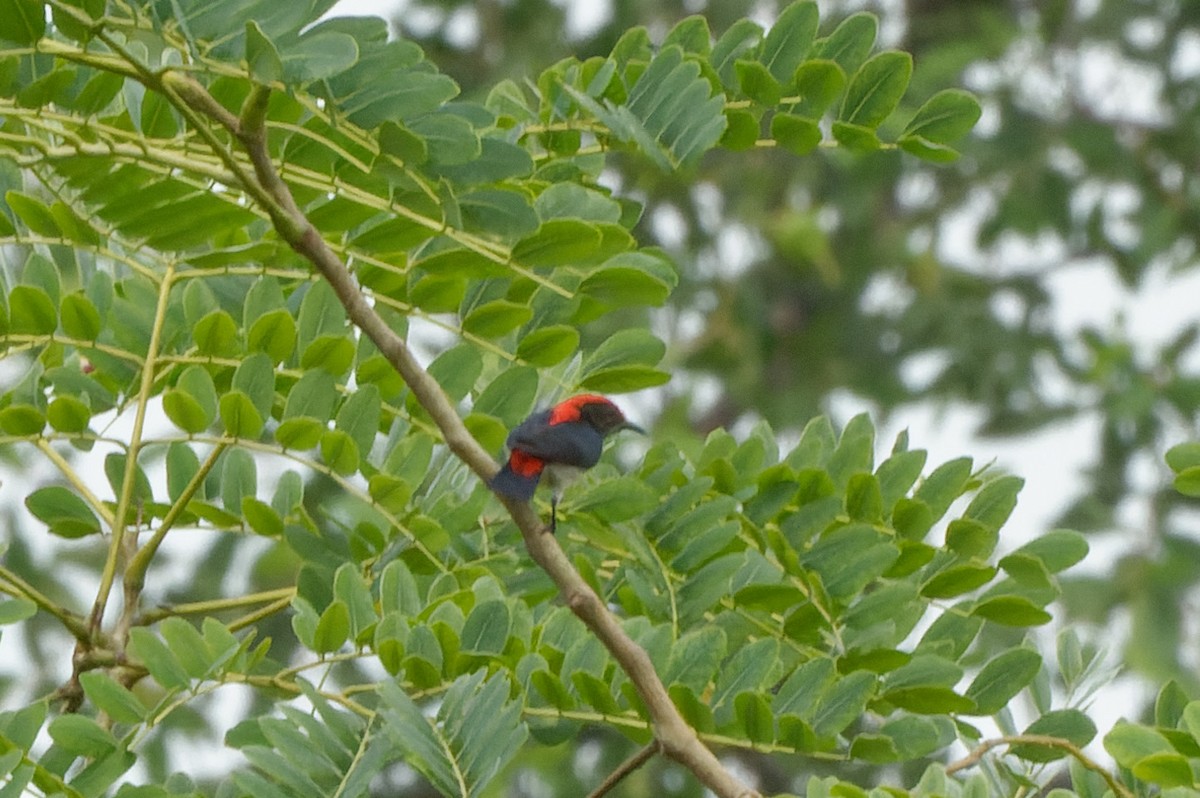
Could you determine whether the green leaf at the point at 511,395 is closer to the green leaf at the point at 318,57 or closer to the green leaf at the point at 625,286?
the green leaf at the point at 625,286

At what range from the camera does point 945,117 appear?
2.23m

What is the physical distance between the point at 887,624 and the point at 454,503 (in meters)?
0.56

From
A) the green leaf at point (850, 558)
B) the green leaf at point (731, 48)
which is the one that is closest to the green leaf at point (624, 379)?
the green leaf at point (850, 558)

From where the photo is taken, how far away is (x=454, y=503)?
7.15 feet

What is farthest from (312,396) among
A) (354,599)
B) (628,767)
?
Answer: (628,767)

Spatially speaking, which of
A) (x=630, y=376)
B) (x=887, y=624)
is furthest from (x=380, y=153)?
(x=887, y=624)

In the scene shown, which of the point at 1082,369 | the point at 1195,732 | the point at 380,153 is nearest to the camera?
the point at 1195,732

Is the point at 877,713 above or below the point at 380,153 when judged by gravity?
below

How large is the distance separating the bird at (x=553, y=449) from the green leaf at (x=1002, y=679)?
54 centimetres

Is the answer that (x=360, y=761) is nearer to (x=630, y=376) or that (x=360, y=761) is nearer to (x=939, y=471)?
(x=630, y=376)

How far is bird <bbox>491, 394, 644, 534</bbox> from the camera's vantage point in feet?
6.73

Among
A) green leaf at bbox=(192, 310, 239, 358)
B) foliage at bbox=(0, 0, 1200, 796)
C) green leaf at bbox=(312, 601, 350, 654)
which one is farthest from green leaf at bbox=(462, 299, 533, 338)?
green leaf at bbox=(312, 601, 350, 654)

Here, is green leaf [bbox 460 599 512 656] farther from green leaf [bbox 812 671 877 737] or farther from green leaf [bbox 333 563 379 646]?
green leaf [bbox 812 671 877 737]

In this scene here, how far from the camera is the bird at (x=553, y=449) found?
6.73 feet
